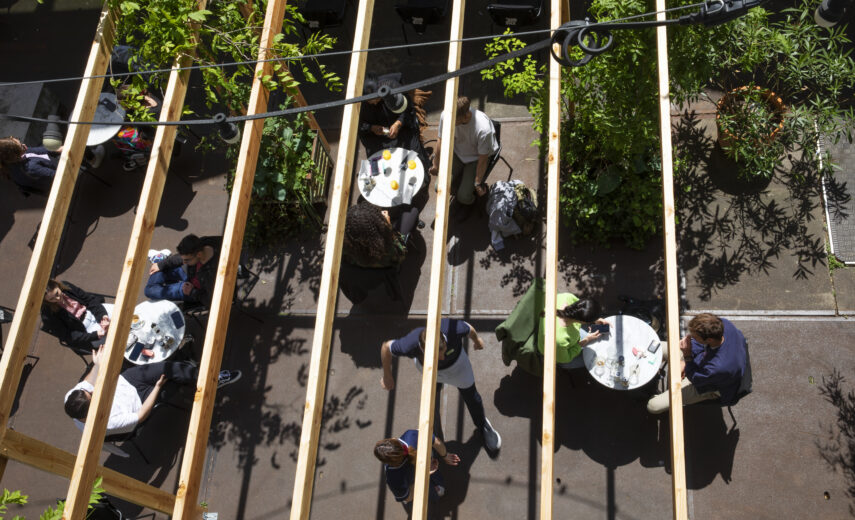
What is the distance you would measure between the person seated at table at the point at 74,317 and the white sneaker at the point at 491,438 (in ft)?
13.2

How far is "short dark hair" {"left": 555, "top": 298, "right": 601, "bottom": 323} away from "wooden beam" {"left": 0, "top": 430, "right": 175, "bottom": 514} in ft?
12.7

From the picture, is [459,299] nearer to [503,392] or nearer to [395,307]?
[395,307]

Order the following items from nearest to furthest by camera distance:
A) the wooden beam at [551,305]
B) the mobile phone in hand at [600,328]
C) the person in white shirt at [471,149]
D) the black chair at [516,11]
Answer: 1. the wooden beam at [551,305]
2. the mobile phone in hand at [600,328]
3. the person in white shirt at [471,149]
4. the black chair at [516,11]

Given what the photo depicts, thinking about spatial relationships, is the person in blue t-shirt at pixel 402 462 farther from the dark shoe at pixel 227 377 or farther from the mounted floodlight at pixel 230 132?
the mounted floodlight at pixel 230 132

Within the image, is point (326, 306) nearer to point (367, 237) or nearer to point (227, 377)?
point (367, 237)

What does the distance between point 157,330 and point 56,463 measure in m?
1.65

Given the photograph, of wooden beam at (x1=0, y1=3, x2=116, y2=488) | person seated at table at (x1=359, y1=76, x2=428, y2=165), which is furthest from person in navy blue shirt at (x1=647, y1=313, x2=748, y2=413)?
wooden beam at (x1=0, y1=3, x2=116, y2=488)

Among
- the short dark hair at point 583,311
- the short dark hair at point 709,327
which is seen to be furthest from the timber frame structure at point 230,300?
the short dark hair at point 709,327

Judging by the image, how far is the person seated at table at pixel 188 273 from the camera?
6.25 metres

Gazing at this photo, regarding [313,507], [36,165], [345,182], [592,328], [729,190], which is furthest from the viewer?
[36,165]

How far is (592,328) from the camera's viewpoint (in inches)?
209

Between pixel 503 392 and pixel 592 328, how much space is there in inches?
51.4

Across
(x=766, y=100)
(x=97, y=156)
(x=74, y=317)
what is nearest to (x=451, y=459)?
(x=74, y=317)

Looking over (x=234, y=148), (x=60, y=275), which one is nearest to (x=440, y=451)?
(x=234, y=148)
